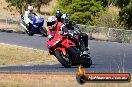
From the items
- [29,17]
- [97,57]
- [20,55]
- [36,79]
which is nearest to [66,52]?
[36,79]

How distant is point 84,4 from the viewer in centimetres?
4591

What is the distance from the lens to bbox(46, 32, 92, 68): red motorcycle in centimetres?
1722

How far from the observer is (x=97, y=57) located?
71.8 feet

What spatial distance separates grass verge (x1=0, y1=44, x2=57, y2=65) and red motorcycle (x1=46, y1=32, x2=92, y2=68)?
21.0ft

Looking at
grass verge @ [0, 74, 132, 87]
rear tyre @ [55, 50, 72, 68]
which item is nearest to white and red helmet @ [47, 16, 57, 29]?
rear tyre @ [55, 50, 72, 68]

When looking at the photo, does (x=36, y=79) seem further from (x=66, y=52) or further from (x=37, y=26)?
(x=37, y=26)

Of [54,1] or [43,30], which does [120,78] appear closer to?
[43,30]

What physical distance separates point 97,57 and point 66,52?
4671 mm

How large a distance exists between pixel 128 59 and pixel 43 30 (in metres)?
13.2

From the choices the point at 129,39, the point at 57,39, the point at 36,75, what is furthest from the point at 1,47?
the point at 36,75

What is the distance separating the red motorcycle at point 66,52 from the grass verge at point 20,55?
640 centimetres

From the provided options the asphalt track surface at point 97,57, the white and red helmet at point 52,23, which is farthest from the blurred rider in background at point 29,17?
the white and red helmet at point 52,23

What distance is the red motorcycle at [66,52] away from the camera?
1722 cm

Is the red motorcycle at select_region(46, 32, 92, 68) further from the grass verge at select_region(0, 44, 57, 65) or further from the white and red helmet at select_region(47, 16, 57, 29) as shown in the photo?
the grass verge at select_region(0, 44, 57, 65)
